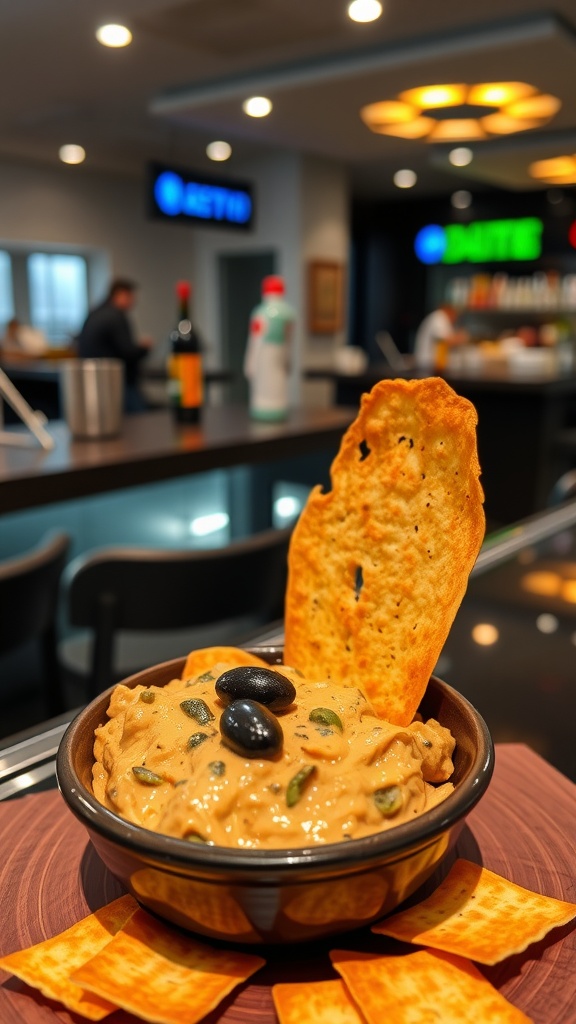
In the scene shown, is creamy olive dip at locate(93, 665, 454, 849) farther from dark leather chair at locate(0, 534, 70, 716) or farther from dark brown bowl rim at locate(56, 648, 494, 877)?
dark leather chair at locate(0, 534, 70, 716)

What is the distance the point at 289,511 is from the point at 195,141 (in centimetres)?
624

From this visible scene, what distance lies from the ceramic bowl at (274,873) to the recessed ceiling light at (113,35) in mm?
5142

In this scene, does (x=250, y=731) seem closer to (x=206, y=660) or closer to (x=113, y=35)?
(x=206, y=660)

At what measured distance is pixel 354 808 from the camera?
40 centimetres

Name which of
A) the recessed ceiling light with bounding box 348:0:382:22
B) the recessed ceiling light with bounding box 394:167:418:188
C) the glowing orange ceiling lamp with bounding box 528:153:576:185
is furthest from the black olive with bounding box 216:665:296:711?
the recessed ceiling light with bounding box 394:167:418:188

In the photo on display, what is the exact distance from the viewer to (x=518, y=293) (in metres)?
9.71

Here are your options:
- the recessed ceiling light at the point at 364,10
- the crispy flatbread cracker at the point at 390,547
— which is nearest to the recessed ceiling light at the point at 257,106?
the recessed ceiling light at the point at 364,10

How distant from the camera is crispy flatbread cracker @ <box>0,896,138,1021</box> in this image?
360 mm

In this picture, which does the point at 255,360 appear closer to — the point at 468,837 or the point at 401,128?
the point at 468,837

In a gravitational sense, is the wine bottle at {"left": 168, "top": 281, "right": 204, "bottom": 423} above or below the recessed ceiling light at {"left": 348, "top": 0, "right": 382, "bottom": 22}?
below

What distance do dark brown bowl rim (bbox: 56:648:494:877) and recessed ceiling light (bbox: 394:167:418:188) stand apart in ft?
32.3

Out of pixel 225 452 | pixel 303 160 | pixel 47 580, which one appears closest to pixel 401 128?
pixel 303 160

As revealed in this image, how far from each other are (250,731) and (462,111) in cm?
574

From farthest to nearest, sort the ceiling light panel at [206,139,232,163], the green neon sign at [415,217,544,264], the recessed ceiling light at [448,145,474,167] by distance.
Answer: the green neon sign at [415,217,544,264], the ceiling light panel at [206,139,232,163], the recessed ceiling light at [448,145,474,167]
